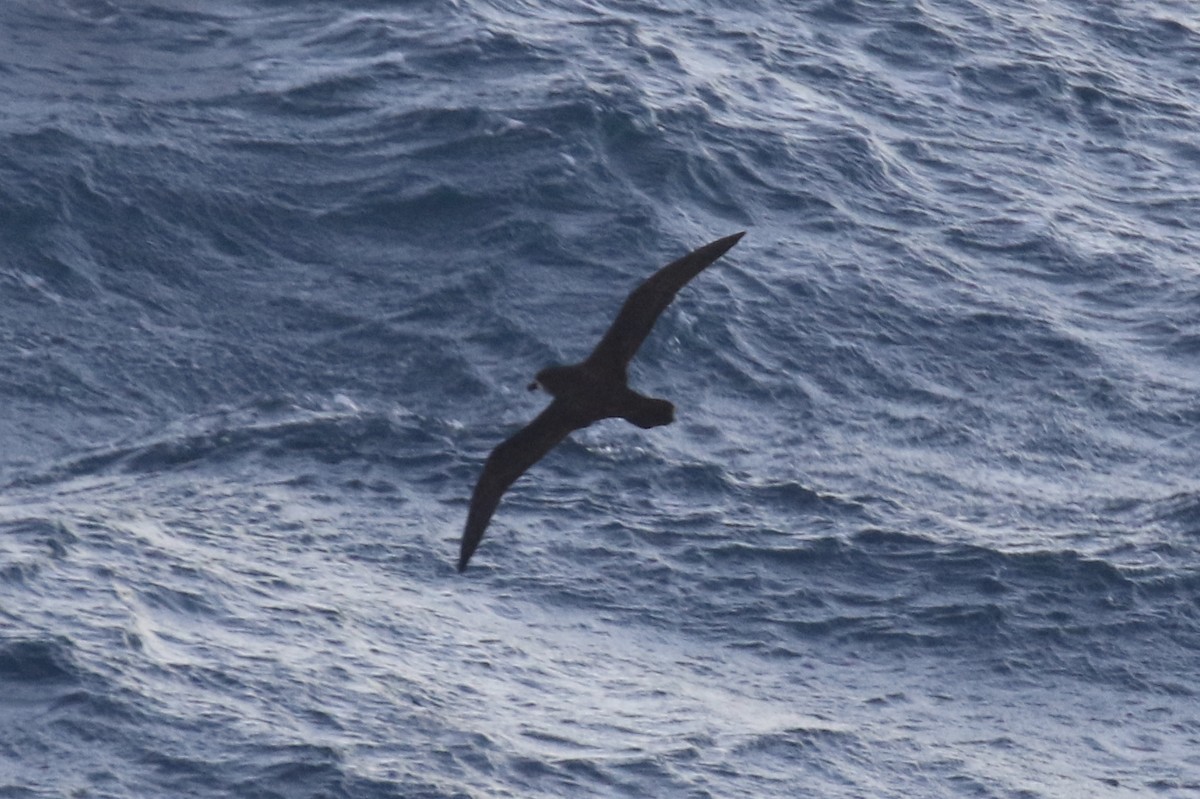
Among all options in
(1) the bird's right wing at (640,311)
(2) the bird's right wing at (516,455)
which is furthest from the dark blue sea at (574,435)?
(1) the bird's right wing at (640,311)

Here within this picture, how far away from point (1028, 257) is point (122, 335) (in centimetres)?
1572

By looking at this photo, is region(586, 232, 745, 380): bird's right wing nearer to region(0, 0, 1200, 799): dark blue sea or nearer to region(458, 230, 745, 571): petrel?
region(458, 230, 745, 571): petrel

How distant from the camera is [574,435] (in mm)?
34812

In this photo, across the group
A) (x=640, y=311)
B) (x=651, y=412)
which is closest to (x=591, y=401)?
(x=651, y=412)

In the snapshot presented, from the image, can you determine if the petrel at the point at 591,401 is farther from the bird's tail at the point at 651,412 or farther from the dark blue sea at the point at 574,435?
the dark blue sea at the point at 574,435

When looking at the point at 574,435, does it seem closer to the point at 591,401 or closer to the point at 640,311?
the point at 591,401

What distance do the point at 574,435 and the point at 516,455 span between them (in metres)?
16.4

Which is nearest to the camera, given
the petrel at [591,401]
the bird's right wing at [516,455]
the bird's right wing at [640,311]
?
the bird's right wing at [640,311]

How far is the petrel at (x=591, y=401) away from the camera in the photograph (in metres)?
18.0

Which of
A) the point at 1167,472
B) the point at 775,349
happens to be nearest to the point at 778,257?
the point at 775,349

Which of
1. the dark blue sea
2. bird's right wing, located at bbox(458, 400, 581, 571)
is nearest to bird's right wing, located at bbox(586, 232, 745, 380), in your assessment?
bird's right wing, located at bbox(458, 400, 581, 571)

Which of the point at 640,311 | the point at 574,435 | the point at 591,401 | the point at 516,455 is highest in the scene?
the point at 640,311

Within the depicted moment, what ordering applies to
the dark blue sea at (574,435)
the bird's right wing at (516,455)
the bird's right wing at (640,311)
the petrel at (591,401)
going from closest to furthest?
the bird's right wing at (640,311), the petrel at (591,401), the bird's right wing at (516,455), the dark blue sea at (574,435)

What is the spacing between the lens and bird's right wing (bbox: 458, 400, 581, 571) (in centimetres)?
1827
